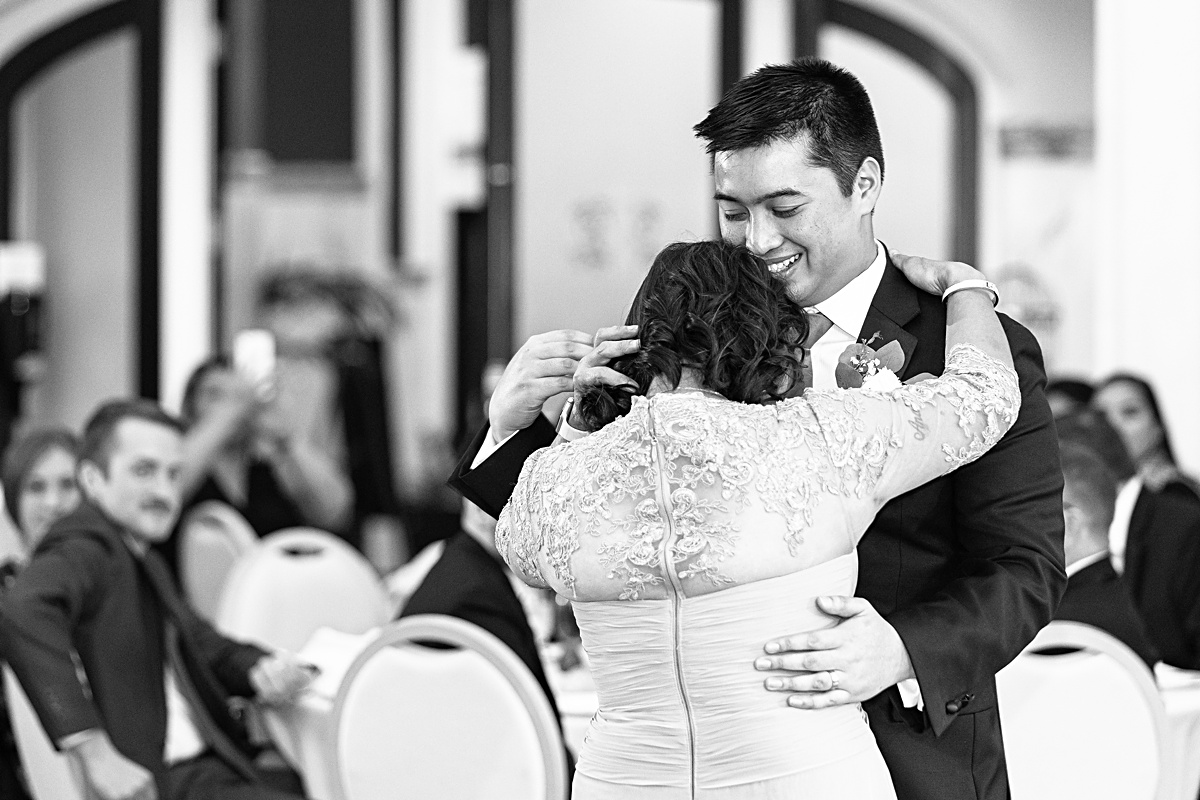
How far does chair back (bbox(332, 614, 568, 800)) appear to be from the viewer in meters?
2.66

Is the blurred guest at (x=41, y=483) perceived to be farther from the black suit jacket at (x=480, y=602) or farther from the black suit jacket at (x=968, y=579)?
the black suit jacket at (x=968, y=579)

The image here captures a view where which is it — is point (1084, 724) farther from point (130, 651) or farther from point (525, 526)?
point (130, 651)

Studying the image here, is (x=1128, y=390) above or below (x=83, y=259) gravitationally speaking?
below

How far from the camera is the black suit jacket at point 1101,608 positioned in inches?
122

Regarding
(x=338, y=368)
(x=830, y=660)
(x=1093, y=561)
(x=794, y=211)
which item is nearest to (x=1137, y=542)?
(x=1093, y=561)

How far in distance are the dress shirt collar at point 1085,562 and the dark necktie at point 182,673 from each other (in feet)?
5.82

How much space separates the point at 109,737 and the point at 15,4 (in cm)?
559

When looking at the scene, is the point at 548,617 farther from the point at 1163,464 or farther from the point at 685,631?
the point at 685,631

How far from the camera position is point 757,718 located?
5.21 ft

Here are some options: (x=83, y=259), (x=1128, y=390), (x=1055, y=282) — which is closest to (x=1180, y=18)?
(x=1128, y=390)

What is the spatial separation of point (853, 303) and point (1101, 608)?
1.52 meters

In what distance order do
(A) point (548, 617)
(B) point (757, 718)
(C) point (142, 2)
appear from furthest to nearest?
(C) point (142, 2), (A) point (548, 617), (B) point (757, 718)

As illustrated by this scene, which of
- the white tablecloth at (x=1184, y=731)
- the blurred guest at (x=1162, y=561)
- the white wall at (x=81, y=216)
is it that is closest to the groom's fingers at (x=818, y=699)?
the white tablecloth at (x=1184, y=731)

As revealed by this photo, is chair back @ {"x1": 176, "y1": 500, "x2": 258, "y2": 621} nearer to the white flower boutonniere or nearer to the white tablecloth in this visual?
the white tablecloth
